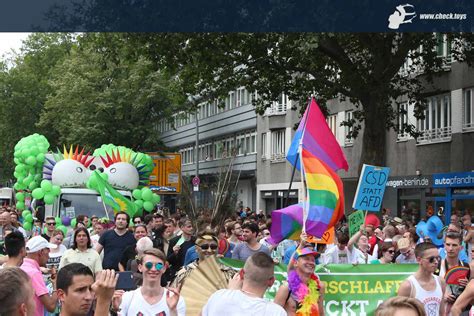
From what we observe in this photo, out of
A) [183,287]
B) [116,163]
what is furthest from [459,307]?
[116,163]

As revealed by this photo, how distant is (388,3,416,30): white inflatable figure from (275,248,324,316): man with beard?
14.3 m

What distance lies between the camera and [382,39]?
28734 millimetres

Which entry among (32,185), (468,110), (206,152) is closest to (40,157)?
(32,185)

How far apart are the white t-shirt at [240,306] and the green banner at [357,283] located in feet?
13.2

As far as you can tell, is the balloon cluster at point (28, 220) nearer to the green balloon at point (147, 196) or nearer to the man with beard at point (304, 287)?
the green balloon at point (147, 196)

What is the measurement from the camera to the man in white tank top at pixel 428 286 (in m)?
9.02

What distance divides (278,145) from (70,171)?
2825 centimetres

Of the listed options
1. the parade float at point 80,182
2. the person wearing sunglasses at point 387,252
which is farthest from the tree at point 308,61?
the person wearing sunglasses at point 387,252

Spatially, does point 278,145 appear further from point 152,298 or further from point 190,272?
point 152,298

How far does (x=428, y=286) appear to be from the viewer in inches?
359

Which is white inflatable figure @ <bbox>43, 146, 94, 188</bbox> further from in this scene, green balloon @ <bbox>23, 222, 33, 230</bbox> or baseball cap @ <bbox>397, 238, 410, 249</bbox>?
baseball cap @ <bbox>397, 238, 410, 249</bbox>

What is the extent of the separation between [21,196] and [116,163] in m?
4.88

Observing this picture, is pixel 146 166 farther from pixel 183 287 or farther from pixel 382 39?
pixel 183 287

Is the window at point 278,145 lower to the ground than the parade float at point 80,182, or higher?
higher
